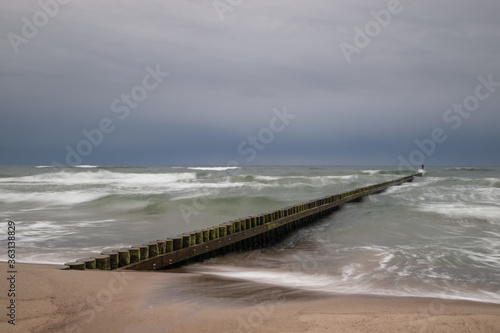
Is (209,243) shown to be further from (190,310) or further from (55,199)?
(55,199)

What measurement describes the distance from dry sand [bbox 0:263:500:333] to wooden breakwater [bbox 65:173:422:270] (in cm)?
52

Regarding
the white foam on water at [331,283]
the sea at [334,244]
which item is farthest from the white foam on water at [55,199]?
the white foam on water at [331,283]

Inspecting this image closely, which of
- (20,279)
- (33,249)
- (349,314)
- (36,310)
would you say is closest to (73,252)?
A: (33,249)

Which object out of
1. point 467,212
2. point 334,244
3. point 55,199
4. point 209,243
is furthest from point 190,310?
point 55,199

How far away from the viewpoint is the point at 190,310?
3.77 meters

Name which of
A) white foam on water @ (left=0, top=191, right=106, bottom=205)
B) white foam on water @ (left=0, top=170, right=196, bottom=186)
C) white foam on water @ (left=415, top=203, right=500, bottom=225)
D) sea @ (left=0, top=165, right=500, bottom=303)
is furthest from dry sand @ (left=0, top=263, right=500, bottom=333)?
white foam on water @ (left=0, top=170, right=196, bottom=186)

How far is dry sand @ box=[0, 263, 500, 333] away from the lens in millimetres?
3301

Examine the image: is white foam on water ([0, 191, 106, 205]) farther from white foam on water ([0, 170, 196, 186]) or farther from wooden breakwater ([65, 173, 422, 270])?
white foam on water ([0, 170, 196, 186])

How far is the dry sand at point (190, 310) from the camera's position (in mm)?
3301

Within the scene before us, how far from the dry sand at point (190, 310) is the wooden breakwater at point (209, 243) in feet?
1.71

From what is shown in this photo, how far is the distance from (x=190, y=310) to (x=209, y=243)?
10.3 ft

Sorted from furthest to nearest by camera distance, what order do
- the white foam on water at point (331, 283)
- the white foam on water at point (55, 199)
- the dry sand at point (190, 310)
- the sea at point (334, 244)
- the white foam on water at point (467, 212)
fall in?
the white foam on water at point (55, 199) → the white foam on water at point (467, 212) → the sea at point (334, 244) → the white foam on water at point (331, 283) → the dry sand at point (190, 310)

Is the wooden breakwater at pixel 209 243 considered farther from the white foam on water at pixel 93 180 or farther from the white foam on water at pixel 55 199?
the white foam on water at pixel 93 180

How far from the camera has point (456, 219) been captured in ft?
41.8
